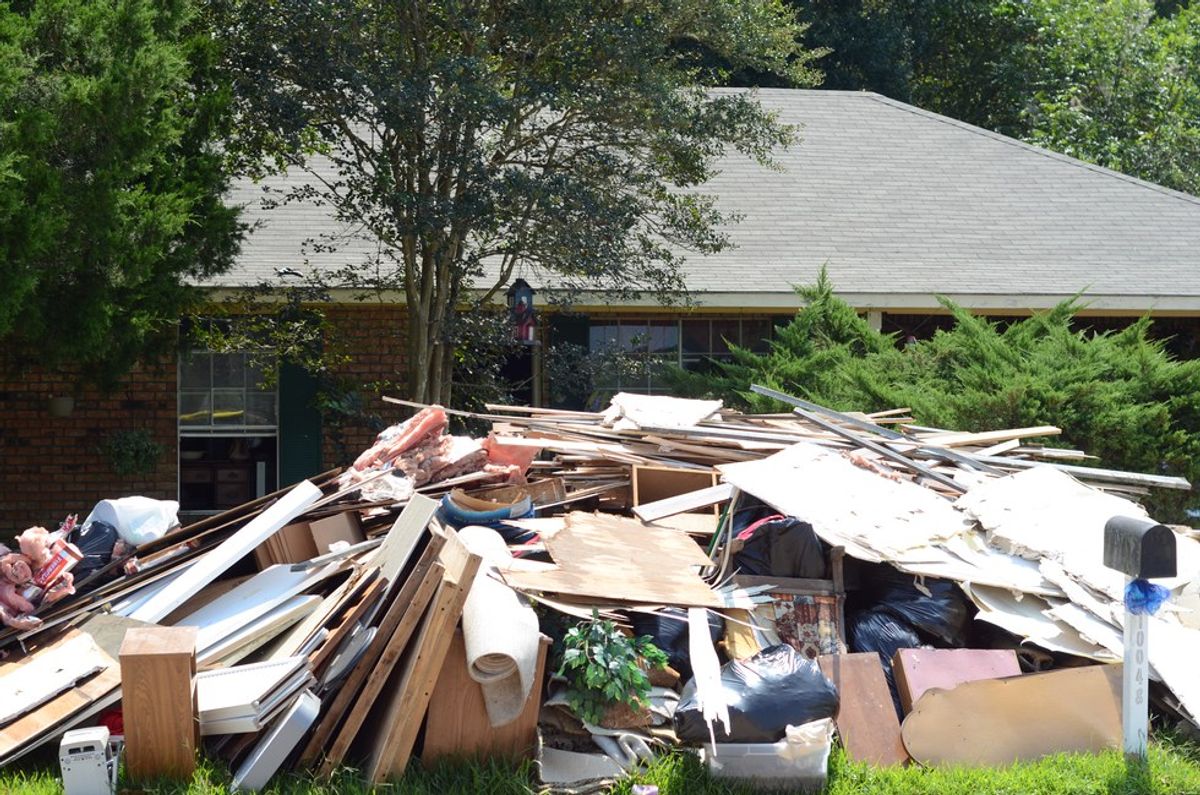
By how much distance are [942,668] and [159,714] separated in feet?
11.9

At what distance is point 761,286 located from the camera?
1269 cm

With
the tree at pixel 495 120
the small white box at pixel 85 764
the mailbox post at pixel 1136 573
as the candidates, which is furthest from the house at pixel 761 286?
the small white box at pixel 85 764

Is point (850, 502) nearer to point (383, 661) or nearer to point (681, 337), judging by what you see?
point (383, 661)

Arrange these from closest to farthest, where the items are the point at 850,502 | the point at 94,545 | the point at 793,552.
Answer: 1. the point at 793,552
2. the point at 94,545
3. the point at 850,502

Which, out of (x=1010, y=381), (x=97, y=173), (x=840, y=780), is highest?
(x=97, y=173)

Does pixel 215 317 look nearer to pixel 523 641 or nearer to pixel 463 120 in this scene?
pixel 463 120

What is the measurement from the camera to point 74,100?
27.5 ft

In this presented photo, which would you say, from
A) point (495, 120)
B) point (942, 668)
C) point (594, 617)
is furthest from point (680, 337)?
point (594, 617)

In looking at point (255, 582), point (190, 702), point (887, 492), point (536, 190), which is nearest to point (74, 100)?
point (536, 190)

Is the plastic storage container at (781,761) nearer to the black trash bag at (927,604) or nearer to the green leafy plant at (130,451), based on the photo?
the black trash bag at (927,604)

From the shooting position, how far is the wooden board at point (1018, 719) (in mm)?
5805

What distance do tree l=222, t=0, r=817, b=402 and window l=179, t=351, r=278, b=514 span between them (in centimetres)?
257

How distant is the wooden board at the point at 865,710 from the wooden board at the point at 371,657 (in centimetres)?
197

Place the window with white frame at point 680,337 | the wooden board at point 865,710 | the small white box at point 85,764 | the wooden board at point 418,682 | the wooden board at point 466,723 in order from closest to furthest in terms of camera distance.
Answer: the small white box at point 85,764 < the wooden board at point 418,682 < the wooden board at point 466,723 < the wooden board at point 865,710 < the window with white frame at point 680,337
